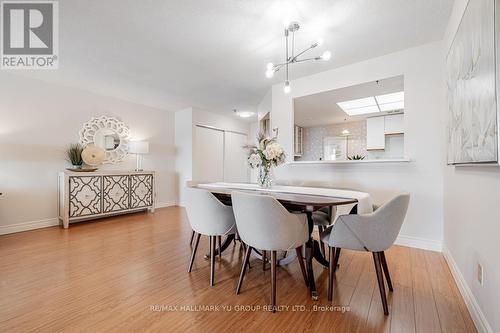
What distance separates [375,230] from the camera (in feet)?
4.85

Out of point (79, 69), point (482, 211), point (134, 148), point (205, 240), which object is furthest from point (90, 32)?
point (482, 211)

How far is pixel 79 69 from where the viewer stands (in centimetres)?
308

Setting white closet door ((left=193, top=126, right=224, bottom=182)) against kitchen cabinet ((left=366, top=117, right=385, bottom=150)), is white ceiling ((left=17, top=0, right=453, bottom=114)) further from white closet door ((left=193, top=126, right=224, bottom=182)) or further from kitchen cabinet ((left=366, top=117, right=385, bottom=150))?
kitchen cabinet ((left=366, top=117, right=385, bottom=150))

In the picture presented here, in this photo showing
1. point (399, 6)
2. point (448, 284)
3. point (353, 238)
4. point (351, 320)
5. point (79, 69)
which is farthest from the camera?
point (79, 69)

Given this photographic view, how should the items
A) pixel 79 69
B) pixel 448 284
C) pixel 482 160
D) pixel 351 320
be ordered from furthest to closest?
1. pixel 79 69
2. pixel 448 284
3. pixel 351 320
4. pixel 482 160

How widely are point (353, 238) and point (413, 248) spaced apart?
1651mm

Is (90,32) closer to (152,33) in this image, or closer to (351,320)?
(152,33)

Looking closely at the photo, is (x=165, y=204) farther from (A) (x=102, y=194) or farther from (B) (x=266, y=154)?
(B) (x=266, y=154)

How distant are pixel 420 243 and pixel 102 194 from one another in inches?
185

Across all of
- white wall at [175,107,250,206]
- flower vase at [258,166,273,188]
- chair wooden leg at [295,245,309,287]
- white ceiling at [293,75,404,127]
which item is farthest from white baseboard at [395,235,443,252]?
white wall at [175,107,250,206]

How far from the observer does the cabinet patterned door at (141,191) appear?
4227mm

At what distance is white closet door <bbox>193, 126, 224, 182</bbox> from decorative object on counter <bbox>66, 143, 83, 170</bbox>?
2128mm

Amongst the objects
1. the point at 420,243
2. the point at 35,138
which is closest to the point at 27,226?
the point at 35,138

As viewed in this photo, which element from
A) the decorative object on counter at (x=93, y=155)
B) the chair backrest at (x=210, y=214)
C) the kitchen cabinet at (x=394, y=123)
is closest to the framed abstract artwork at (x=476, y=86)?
the chair backrest at (x=210, y=214)
